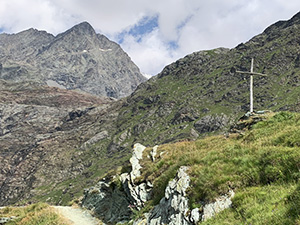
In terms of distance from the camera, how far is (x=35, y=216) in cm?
2155

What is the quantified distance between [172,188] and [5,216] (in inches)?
793

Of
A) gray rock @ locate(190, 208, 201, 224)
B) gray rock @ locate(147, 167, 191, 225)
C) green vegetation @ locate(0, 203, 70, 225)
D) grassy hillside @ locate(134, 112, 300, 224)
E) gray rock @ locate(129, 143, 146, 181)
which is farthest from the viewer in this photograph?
gray rock @ locate(129, 143, 146, 181)

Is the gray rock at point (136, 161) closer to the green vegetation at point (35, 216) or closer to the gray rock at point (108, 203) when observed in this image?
the gray rock at point (108, 203)

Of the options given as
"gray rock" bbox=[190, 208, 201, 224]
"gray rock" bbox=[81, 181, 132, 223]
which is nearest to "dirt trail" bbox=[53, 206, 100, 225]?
"gray rock" bbox=[81, 181, 132, 223]

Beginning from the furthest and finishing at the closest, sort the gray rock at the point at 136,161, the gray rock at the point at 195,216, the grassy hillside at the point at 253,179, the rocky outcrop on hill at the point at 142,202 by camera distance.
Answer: the gray rock at the point at 136,161 < the rocky outcrop on hill at the point at 142,202 < the gray rock at the point at 195,216 < the grassy hillside at the point at 253,179

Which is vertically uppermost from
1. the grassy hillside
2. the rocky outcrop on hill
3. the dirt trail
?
the grassy hillside

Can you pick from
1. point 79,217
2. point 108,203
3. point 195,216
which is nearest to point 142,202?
point 195,216

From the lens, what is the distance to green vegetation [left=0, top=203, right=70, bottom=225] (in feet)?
65.9

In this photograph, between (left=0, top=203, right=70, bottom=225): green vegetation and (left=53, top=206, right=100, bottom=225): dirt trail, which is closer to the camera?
(left=0, top=203, right=70, bottom=225): green vegetation

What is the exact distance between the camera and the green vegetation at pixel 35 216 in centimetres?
2009

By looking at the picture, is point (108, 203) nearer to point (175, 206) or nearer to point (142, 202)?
point (142, 202)

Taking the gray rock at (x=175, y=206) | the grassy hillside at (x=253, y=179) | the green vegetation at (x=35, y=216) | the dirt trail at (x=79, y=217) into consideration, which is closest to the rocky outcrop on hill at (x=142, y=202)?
the gray rock at (x=175, y=206)

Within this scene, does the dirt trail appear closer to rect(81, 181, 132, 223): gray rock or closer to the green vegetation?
rect(81, 181, 132, 223): gray rock

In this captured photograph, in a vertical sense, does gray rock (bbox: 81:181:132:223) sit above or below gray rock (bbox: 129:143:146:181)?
below
